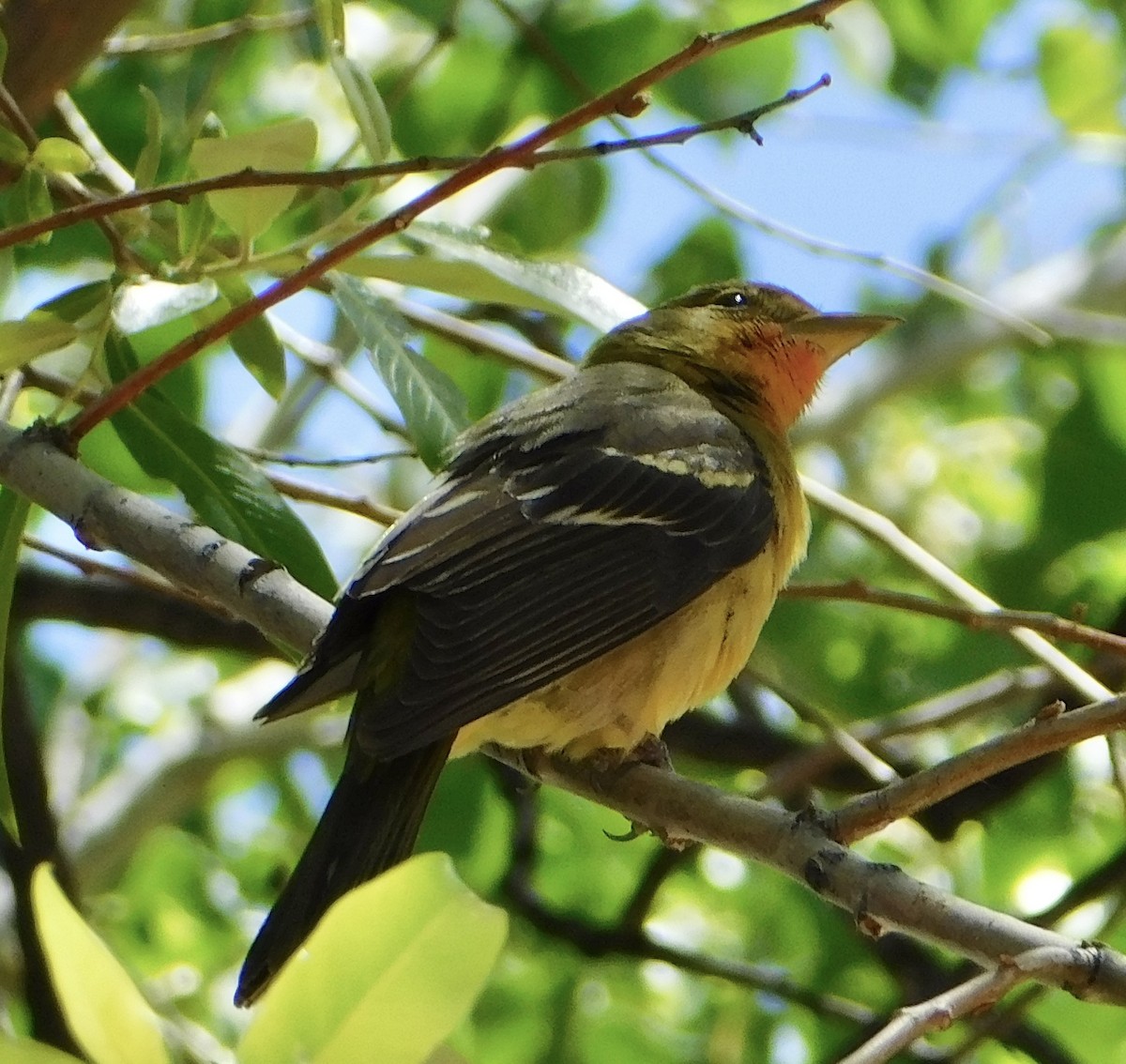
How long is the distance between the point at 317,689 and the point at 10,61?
130 centimetres

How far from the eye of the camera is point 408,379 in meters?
3.04

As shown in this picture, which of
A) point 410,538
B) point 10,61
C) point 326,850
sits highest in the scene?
point 10,61

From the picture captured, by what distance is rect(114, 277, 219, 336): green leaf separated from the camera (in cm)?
259

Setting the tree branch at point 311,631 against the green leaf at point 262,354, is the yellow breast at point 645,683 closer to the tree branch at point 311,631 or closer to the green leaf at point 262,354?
the tree branch at point 311,631

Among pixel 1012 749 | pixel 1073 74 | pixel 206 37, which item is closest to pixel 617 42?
pixel 206 37

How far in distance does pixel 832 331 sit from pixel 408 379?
1.86 m

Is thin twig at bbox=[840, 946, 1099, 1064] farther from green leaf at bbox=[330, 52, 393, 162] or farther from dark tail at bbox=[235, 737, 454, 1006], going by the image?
green leaf at bbox=[330, 52, 393, 162]

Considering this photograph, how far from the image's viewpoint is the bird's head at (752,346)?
4.48 metres

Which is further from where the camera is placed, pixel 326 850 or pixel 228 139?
pixel 326 850

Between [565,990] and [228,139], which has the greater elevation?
[228,139]

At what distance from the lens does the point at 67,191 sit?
2.99 m

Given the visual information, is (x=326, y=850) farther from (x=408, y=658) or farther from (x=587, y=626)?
(x=587, y=626)

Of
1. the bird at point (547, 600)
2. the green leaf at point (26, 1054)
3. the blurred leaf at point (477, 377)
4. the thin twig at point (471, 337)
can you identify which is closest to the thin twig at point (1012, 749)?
the bird at point (547, 600)

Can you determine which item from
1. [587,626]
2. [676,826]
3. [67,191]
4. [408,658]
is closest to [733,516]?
[587,626]
